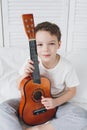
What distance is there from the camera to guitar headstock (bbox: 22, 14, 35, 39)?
37.2 inches

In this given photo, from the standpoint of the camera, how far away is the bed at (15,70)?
119 cm

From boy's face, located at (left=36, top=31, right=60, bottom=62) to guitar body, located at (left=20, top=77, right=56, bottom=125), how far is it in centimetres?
10

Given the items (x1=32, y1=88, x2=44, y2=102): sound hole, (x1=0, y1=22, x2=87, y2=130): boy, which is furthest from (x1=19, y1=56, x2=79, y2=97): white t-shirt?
(x1=32, y1=88, x2=44, y2=102): sound hole

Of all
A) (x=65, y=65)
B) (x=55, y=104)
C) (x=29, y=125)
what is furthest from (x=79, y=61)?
(x=29, y=125)

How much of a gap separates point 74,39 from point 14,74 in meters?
0.52

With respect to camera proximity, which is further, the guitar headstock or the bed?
the bed

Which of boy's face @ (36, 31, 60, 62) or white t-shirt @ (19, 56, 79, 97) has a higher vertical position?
boy's face @ (36, 31, 60, 62)

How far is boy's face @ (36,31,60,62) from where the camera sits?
1005 mm

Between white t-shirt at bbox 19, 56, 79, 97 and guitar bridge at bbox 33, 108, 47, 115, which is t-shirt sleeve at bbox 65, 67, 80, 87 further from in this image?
guitar bridge at bbox 33, 108, 47, 115

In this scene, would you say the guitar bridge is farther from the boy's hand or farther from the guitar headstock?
the guitar headstock

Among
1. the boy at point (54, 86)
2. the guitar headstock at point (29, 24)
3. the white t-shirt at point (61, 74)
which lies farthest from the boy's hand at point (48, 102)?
the guitar headstock at point (29, 24)

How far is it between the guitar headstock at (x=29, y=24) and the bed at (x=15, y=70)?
351 mm

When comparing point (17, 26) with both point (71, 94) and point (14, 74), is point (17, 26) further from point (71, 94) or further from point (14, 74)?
point (71, 94)

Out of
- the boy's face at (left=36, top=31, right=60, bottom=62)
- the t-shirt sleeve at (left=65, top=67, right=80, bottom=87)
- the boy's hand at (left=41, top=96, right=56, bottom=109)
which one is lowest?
the boy's hand at (left=41, top=96, right=56, bottom=109)
